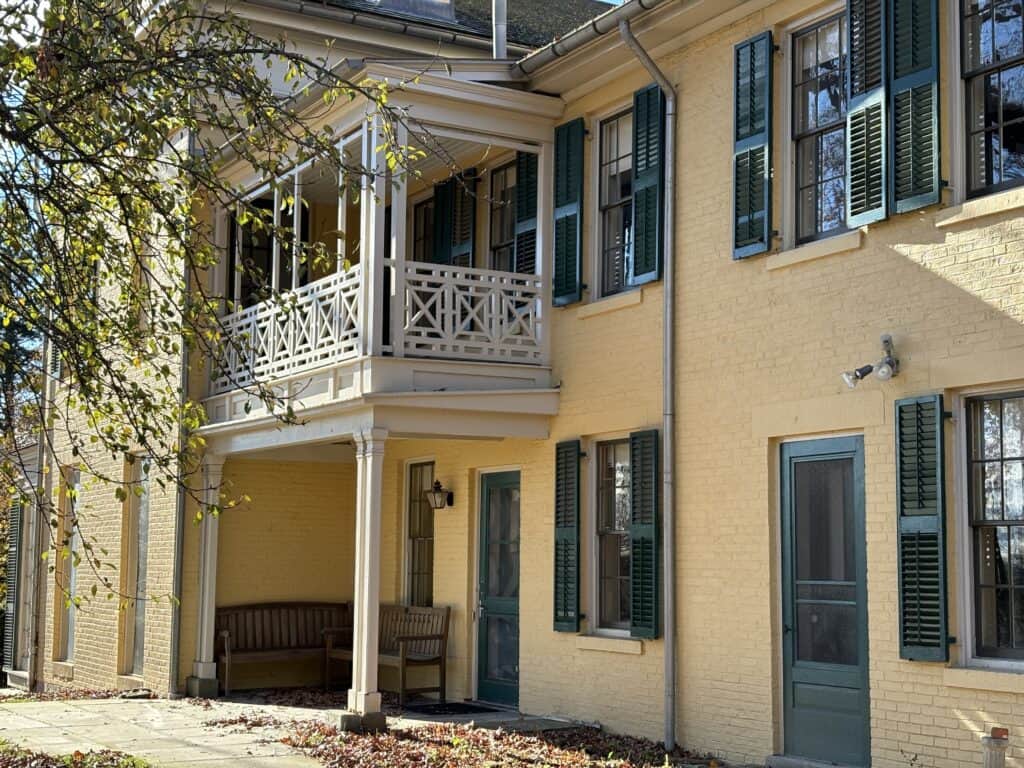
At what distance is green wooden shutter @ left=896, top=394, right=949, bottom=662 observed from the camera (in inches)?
369

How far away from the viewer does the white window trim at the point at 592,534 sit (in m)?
13.1

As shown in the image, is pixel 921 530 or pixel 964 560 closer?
pixel 964 560

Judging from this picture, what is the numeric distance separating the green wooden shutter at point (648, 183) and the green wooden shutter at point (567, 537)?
73.2 inches

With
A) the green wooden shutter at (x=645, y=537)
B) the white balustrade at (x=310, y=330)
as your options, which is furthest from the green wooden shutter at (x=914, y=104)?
the white balustrade at (x=310, y=330)

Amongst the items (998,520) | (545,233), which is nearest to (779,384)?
(998,520)

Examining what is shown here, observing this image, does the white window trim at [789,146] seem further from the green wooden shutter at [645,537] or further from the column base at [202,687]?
the column base at [202,687]

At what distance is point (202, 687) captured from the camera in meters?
16.9

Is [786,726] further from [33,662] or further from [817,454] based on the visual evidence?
[33,662]

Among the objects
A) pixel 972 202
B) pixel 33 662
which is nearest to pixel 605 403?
pixel 972 202

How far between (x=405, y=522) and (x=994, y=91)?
939 cm

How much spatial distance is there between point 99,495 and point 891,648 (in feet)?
44.9

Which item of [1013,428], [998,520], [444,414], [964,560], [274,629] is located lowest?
[274,629]

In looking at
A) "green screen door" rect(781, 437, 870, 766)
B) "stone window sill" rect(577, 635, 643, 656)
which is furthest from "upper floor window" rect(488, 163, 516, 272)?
"green screen door" rect(781, 437, 870, 766)

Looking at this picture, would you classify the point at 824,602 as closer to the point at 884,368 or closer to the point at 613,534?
the point at 884,368
